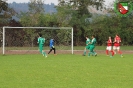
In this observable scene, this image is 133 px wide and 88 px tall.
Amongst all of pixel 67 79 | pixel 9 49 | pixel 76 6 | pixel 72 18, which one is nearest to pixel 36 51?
pixel 9 49

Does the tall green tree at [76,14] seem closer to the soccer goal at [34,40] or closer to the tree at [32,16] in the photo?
the tree at [32,16]

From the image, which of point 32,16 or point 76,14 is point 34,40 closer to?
point 76,14

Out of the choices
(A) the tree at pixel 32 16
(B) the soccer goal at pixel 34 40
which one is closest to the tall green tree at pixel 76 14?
(A) the tree at pixel 32 16

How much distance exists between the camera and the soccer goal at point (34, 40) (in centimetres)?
4125

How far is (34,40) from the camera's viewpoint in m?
44.4

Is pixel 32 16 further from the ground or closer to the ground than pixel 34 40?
further from the ground

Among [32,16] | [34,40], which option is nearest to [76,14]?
[32,16]

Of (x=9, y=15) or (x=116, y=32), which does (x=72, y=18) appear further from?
(x=9, y=15)

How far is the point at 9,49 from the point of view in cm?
4134

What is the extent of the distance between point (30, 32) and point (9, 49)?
5366mm

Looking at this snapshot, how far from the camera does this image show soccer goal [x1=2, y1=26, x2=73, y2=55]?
135 feet

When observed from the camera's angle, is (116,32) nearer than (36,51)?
No

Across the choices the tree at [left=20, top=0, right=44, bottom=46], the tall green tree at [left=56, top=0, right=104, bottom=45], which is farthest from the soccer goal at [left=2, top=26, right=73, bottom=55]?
the tall green tree at [left=56, top=0, right=104, bottom=45]

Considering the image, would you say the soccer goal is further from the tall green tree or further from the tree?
the tall green tree
